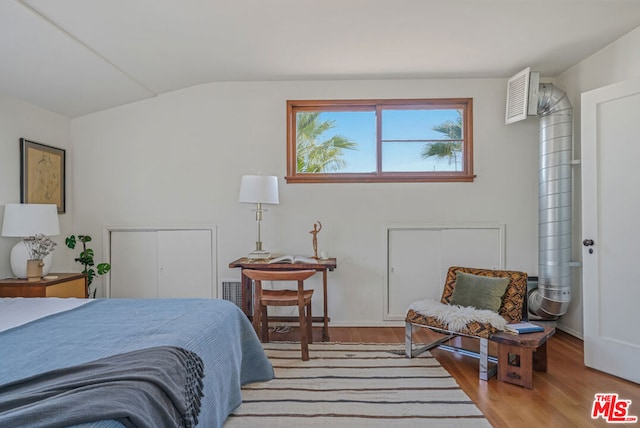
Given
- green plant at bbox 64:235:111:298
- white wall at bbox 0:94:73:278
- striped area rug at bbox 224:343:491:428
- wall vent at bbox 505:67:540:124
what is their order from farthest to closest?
green plant at bbox 64:235:111:298
wall vent at bbox 505:67:540:124
white wall at bbox 0:94:73:278
striped area rug at bbox 224:343:491:428

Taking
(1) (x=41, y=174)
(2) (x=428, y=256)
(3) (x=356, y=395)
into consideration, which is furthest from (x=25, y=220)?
(2) (x=428, y=256)

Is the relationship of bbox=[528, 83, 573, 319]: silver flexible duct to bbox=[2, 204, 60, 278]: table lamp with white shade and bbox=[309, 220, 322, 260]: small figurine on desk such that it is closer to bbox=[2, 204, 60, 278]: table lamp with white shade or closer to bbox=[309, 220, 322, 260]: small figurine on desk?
bbox=[309, 220, 322, 260]: small figurine on desk

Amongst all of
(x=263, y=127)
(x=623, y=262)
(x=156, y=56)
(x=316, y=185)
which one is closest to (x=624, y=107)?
(x=623, y=262)

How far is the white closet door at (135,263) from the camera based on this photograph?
12.4 feet

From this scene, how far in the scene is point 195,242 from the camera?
3748 mm

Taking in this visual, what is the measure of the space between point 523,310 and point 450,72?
219 cm

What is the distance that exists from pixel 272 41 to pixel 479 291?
8.30 feet

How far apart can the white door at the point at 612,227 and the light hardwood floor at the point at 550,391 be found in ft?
0.52

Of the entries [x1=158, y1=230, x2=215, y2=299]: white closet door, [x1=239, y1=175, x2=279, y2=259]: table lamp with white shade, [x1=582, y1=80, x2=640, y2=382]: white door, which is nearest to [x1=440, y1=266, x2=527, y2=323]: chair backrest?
[x1=582, y1=80, x2=640, y2=382]: white door

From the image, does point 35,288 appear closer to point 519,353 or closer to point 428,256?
point 428,256

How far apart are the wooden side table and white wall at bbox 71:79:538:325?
1339mm

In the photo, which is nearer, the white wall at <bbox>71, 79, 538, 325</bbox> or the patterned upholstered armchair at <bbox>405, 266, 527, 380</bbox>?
the patterned upholstered armchair at <bbox>405, 266, 527, 380</bbox>

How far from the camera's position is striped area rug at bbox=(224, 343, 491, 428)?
77.5 inches

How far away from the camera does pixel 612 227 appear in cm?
259
